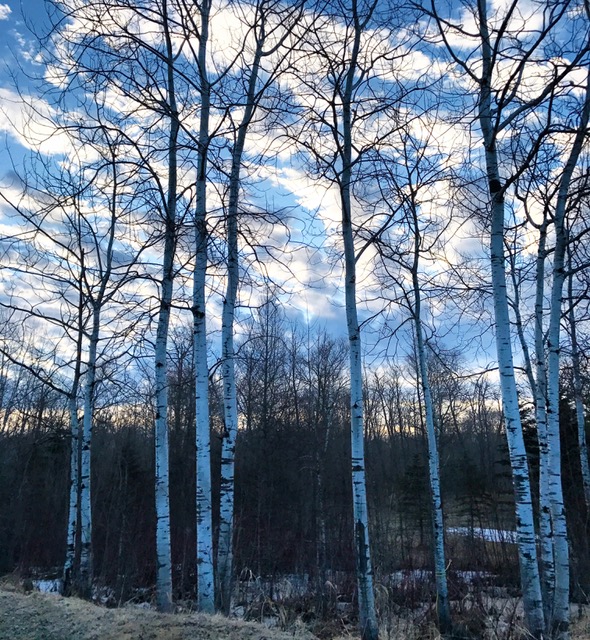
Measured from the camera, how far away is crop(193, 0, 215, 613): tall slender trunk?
21.2 ft

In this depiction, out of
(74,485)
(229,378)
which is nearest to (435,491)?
(229,378)

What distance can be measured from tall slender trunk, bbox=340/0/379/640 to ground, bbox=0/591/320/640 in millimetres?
1107

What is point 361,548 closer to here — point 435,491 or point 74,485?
point 435,491

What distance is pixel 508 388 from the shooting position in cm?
618

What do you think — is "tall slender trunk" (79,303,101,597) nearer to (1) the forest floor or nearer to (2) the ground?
(1) the forest floor

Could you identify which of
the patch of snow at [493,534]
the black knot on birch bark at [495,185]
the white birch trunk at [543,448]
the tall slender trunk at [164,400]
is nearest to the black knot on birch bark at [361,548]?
the tall slender trunk at [164,400]

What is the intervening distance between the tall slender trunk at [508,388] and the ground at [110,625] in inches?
102

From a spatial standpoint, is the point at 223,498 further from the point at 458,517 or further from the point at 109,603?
the point at 458,517

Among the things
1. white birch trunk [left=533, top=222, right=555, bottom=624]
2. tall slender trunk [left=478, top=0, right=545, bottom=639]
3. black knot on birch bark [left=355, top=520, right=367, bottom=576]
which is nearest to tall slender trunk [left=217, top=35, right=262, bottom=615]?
black knot on birch bark [left=355, top=520, right=367, bottom=576]

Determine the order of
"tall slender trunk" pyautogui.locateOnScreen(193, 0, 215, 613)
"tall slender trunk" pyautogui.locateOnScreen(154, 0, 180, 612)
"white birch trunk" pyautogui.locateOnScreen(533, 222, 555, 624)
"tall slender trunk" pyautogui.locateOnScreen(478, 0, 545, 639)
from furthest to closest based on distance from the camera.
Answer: "white birch trunk" pyautogui.locateOnScreen(533, 222, 555, 624)
"tall slender trunk" pyautogui.locateOnScreen(154, 0, 180, 612)
"tall slender trunk" pyautogui.locateOnScreen(193, 0, 215, 613)
"tall slender trunk" pyautogui.locateOnScreen(478, 0, 545, 639)

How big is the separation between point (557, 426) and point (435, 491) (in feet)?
14.7

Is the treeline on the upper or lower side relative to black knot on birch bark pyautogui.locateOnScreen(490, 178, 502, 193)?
lower

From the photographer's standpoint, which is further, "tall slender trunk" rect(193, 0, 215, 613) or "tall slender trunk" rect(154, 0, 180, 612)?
"tall slender trunk" rect(154, 0, 180, 612)

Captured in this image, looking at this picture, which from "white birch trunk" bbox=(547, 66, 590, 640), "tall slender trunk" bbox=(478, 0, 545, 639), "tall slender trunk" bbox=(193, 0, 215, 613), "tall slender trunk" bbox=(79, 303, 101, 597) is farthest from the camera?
"tall slender trunk" bbox=(79, 303, 101, 597)
